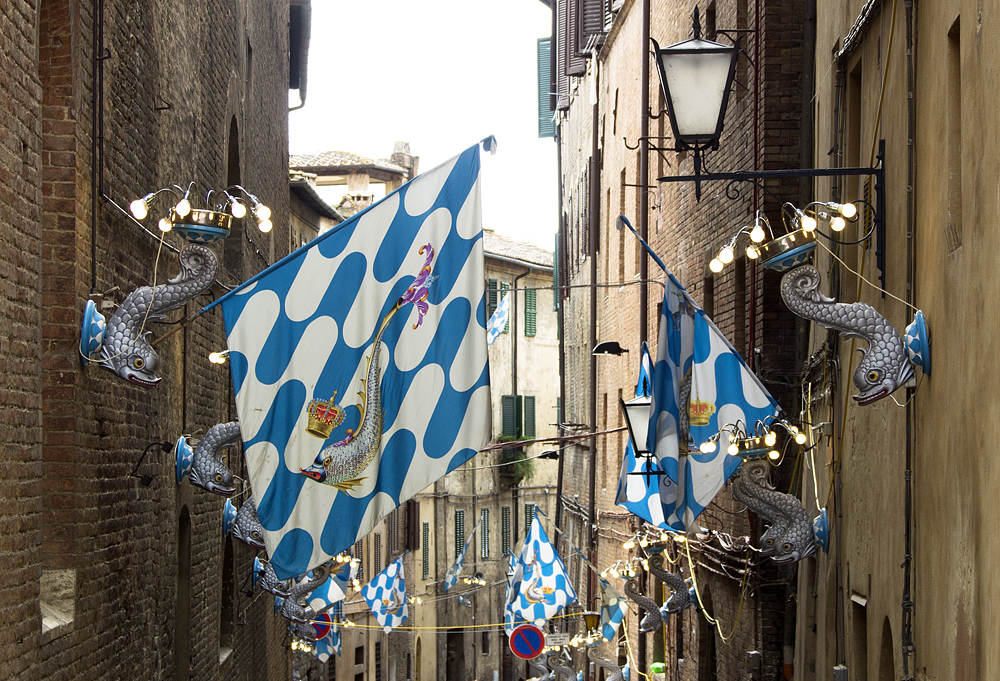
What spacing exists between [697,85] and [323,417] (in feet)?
10.4

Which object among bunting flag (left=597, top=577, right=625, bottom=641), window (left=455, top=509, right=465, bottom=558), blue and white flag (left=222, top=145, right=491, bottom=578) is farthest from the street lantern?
window (left=455, top=509, right=465, bottom=558)

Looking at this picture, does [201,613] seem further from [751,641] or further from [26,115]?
[26,115]

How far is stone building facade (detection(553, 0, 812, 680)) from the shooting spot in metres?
12.7

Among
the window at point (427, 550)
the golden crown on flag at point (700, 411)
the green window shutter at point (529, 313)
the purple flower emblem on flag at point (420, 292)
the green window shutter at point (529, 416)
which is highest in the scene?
the green window shutter at point (529, 313)

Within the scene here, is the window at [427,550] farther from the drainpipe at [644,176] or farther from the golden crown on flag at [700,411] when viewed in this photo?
the golden crown on flag at [700,411]

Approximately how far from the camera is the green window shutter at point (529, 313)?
145ft

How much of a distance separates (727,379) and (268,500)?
11.2 feet

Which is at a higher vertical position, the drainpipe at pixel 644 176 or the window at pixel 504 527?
the drainpipe at pixel 644 176

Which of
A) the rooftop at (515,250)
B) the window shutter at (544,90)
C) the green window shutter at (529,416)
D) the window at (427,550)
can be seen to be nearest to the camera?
the window shutter at (544,90)

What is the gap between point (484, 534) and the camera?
42.8 metres

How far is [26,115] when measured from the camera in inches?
277

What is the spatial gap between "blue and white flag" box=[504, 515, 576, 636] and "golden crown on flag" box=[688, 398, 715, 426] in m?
11.8

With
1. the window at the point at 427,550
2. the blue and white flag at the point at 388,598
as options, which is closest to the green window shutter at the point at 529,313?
the window at the point at 427,550

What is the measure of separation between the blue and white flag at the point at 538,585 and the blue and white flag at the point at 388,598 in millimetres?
4243
